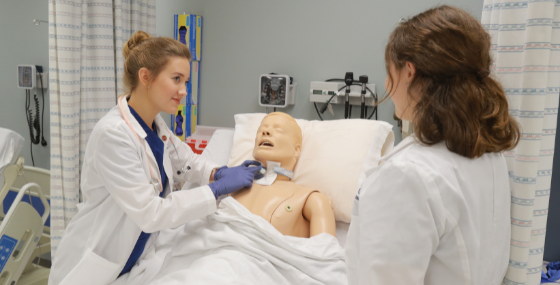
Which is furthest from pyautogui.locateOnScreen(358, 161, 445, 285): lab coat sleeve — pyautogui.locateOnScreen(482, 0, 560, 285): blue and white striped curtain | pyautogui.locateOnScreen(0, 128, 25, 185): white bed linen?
pyautogui.locateOnScreen(0, 128, 25, 185): white bed linen

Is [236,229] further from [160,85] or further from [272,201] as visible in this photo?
[160,85]

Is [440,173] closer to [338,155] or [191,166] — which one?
[338,155]

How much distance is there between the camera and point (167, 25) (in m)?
2.91

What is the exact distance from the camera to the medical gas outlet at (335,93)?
238 cm

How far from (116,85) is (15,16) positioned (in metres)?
1.67

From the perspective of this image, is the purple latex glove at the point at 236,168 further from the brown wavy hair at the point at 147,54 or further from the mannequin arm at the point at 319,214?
the brown wavy hair at the point at 147,54

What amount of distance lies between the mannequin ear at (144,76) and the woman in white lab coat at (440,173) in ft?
3.66

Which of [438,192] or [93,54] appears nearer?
[438,192]

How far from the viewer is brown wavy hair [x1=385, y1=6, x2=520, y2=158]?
743 millimetres

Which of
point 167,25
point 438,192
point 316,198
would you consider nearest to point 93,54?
point 167,25

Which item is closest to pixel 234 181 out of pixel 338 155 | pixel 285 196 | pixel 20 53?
pixel 285 196

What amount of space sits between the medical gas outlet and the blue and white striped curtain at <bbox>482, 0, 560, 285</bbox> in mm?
1258

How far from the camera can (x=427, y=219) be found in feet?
2.30

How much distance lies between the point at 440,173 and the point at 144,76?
1285mm
